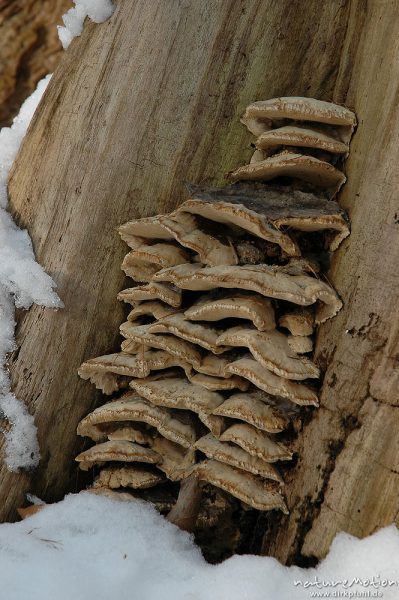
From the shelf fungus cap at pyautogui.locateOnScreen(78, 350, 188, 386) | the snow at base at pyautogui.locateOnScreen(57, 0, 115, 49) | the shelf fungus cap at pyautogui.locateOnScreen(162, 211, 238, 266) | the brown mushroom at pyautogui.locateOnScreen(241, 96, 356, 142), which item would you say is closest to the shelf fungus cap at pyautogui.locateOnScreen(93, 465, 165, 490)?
the shelf fungus cap at pyautogui.locateOnScreen(78, 350, 188, 386)

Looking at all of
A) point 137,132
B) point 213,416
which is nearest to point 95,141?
point 137,132

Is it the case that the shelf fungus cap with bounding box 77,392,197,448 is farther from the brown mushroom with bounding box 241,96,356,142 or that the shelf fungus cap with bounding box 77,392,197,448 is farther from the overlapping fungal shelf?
the brown mushroom with bounding box 241,96,356,142

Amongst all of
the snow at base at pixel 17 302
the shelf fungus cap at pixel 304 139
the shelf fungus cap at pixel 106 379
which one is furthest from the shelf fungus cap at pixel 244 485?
the shelf fungus cap at pixel 304 139

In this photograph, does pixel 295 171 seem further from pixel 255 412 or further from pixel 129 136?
pixel 255 412

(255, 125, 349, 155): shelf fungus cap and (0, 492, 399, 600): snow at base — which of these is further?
(255, 125, 349, 155): shelf fungus cap

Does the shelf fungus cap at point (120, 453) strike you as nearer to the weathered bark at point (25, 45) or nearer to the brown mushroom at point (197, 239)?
the brown mushroom at point (197, 239)
